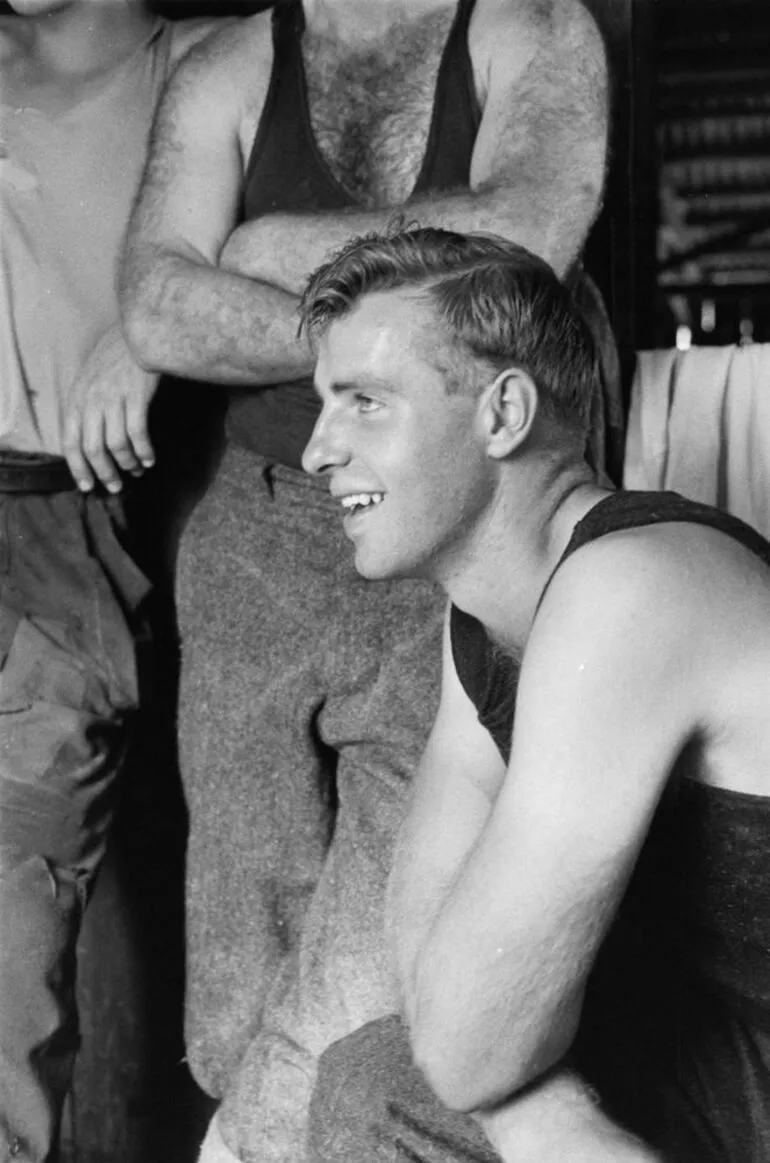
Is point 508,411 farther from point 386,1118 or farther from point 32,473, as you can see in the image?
point 32,473

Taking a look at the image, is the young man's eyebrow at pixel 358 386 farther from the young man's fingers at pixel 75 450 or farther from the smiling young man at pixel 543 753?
the young man's fingers at pixel 75 450

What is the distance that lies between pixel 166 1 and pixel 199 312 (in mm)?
686

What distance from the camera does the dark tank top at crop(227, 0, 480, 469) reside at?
2.01 meters

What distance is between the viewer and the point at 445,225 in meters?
1.88

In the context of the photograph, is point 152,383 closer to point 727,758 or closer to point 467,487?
point 467,487

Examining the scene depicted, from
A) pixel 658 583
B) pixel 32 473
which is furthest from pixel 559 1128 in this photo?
pixel 32 473

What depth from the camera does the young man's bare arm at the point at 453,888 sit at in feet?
4.37

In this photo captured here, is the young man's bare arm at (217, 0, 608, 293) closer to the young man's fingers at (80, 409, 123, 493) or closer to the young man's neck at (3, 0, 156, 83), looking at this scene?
the young man's fingers at (80, 409, 123, 493)

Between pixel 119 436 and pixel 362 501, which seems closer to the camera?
pixel 362 501

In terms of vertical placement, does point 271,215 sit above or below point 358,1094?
above

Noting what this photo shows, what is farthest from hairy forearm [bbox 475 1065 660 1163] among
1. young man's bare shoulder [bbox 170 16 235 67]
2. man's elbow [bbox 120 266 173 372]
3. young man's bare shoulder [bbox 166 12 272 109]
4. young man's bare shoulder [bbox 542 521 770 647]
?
young man's bare shoulder [bbox 170 16 235 67]

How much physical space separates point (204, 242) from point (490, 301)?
0.66m

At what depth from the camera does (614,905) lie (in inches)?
51.4

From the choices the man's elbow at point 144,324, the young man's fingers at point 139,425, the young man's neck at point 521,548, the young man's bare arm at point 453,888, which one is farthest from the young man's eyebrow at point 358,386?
the young man's fingers at point 139,425
